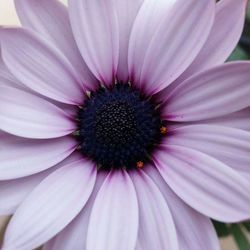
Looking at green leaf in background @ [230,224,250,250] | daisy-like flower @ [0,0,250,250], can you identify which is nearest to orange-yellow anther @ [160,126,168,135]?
daisy-like flower @ [0,0,250,250]

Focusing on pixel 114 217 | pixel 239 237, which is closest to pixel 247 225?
pixel 239 237

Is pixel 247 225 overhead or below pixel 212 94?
below

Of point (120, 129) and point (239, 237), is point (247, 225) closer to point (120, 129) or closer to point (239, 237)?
point (239, 237)

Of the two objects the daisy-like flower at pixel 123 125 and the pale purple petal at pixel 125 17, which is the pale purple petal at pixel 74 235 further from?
the pale purple petal at pixel 125 17

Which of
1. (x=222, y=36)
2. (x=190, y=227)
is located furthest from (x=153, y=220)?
(x=222, y=36)

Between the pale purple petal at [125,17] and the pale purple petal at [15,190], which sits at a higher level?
the pale purple petal at [125,17]

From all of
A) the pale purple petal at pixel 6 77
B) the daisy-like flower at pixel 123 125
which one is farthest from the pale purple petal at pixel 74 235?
the pale purple petal at pixel 6 77
